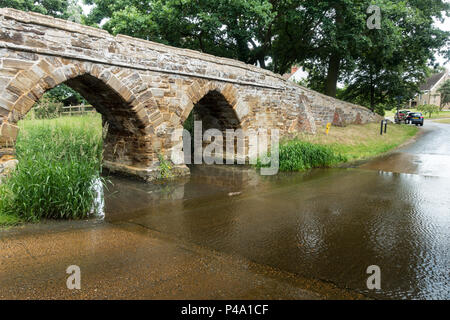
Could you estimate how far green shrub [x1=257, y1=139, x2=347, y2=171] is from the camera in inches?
409

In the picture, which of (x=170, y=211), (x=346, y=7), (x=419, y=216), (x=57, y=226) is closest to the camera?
(x=57, y=226)

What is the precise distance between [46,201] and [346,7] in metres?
14.5

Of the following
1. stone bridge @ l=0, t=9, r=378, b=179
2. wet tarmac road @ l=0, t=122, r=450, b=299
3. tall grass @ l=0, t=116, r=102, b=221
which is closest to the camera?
wet tarmac road @ l=0, t=122, r=450, b=299

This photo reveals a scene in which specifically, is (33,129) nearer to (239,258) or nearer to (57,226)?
(57,226)

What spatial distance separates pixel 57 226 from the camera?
4.90 meters

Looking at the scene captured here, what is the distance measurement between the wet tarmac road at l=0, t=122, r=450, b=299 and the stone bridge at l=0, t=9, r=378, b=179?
1677 mm

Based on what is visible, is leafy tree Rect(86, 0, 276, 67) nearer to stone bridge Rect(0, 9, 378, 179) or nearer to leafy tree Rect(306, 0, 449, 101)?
stone bridge Rect(0, 9, 378, 179)

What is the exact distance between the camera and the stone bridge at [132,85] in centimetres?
583

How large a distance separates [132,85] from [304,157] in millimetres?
6181

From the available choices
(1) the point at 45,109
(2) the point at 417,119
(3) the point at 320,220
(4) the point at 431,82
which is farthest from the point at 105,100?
(4) the point at 431,82

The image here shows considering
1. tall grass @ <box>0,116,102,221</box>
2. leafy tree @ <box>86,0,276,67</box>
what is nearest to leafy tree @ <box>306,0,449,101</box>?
leafy tree @ <box>86,0,276,67</box>

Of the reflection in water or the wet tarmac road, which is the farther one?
the reflection in water

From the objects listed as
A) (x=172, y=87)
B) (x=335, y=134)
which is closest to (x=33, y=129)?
(x=172, y=87)
